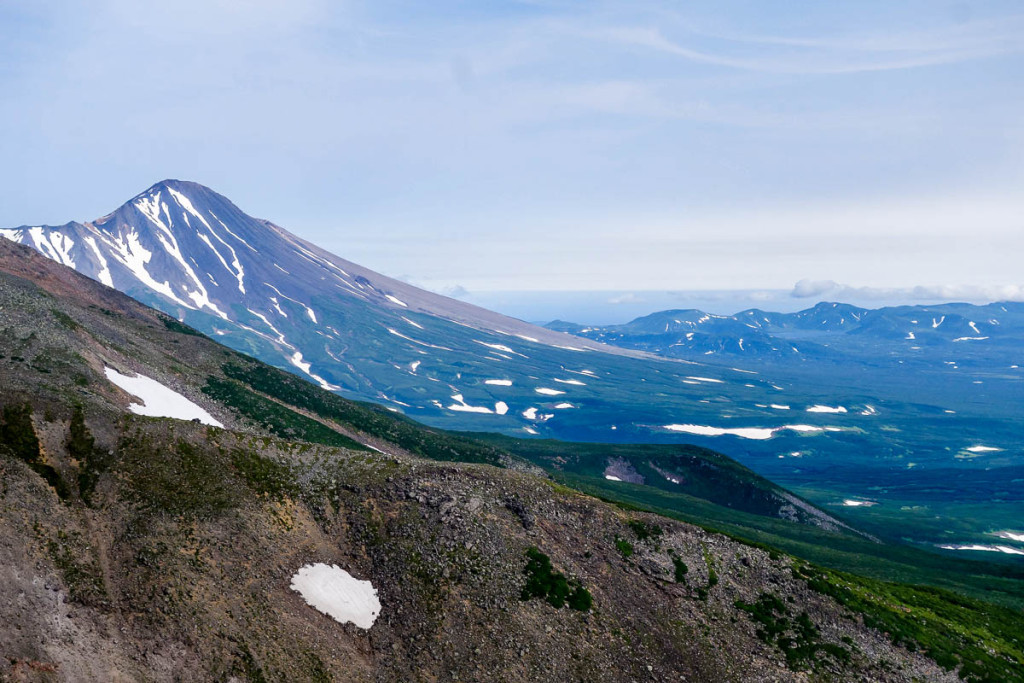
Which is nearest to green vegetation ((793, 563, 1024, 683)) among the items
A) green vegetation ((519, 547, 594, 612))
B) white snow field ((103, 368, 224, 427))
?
green vegetation ((519, 547, 594, 612))

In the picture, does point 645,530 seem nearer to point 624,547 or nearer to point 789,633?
point 624,547

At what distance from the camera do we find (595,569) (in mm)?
49375

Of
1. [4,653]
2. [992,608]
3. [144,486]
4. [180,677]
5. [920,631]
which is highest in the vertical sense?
[144,486]

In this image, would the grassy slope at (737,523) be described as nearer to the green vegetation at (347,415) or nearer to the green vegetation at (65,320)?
the green vegetation at (347,415)

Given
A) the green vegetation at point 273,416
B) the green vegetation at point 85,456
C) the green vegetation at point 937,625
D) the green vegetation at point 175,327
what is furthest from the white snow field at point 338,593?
the green vegetation at point 175,327

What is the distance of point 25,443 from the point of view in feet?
134

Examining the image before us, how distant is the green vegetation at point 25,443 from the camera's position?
39594 mm

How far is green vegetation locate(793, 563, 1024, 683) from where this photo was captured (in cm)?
4984

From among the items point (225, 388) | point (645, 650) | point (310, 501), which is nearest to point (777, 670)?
point (645, 650)

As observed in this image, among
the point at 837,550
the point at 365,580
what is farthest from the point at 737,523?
the point at 365,580

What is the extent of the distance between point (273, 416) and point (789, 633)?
2771 inches

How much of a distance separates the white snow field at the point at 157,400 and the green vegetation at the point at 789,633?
200 ft

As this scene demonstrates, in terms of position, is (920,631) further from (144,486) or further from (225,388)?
(225,388)

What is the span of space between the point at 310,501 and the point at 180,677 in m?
15.2
